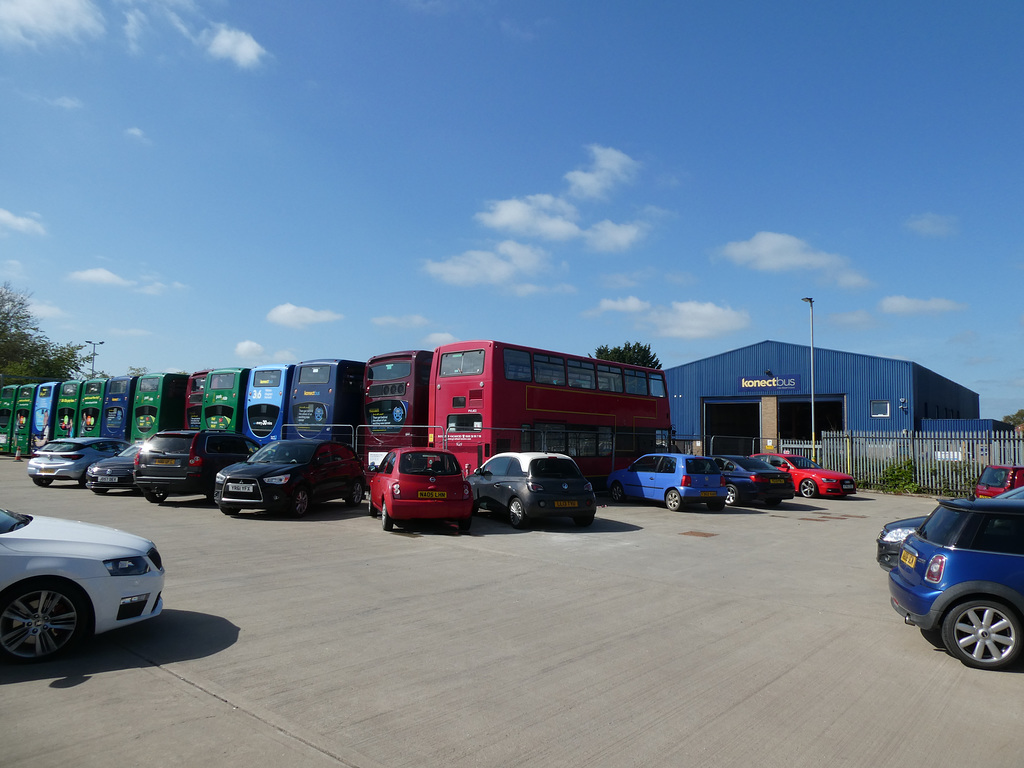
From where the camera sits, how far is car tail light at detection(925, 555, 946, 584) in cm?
599

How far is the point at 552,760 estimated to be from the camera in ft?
13.0

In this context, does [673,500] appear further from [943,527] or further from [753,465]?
[943,527]

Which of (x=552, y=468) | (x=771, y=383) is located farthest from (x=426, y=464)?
(x=771, y=383)

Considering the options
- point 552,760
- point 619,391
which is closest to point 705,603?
point 552,760

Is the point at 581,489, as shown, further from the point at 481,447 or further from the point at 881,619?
the point at 881,619

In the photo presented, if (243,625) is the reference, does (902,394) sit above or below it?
above

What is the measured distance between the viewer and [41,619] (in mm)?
5312

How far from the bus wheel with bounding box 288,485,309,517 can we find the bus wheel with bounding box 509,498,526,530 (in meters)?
4.53

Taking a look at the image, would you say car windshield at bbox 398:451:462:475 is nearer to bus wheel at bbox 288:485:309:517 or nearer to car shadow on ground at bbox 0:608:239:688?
bus wheel at bbox 288:485:309:517

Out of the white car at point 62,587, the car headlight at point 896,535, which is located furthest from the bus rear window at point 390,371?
→ the white car at point 62,587

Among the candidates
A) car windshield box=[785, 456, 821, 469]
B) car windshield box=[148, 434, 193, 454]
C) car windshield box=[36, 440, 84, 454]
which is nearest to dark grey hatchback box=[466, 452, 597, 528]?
car windshield box=[148, 434, 193, 454]

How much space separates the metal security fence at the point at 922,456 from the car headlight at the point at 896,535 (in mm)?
17876

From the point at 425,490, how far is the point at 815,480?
1661 cm

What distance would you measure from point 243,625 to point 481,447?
506 inches
